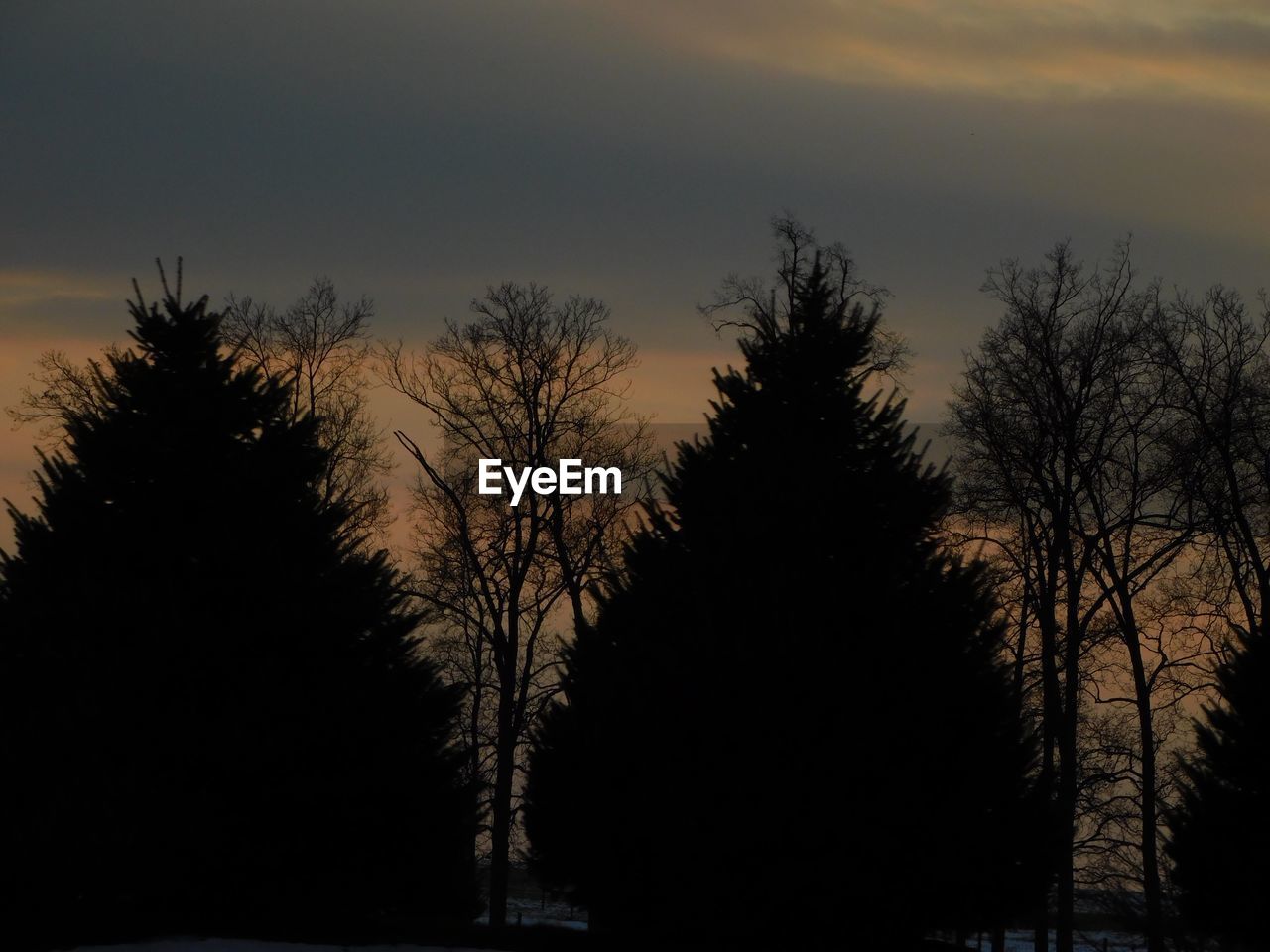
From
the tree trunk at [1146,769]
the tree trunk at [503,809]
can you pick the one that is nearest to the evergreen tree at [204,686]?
the tree trunk at [503,809]

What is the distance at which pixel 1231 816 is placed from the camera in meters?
18.6

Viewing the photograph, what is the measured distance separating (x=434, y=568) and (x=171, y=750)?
1638 cm

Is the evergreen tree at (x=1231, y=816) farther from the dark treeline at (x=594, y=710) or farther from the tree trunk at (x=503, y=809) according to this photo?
the tree trunk at (x=503, y=809)

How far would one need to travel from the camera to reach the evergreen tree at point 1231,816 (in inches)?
710

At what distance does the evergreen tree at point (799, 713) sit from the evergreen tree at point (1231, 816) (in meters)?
5.08

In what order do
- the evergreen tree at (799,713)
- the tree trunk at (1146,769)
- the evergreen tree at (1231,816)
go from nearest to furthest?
the evergreen tree at (799,713) → the evergreen tree at (1231,816) → the tree trunk at (1146,769)

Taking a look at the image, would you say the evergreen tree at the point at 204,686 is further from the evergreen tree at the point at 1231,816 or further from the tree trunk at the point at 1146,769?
the tree trunk at the point at 1146,769

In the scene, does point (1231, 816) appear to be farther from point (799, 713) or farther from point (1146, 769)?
point (1146, 769)

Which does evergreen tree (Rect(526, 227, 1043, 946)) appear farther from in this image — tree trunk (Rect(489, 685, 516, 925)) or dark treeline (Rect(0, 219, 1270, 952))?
tree trunk (Rect(489, 685, 516, 925))

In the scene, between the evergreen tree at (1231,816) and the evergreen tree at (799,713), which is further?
the evergreen tree at (1231,816)

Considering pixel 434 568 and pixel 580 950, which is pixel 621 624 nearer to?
pixel 580 950

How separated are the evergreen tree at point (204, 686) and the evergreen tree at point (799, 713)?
217 centimetres

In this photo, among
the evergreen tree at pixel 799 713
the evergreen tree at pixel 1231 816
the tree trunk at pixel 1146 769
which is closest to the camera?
the evergreen tree at pixel 799 713

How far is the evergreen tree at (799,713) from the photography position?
14.2 m
